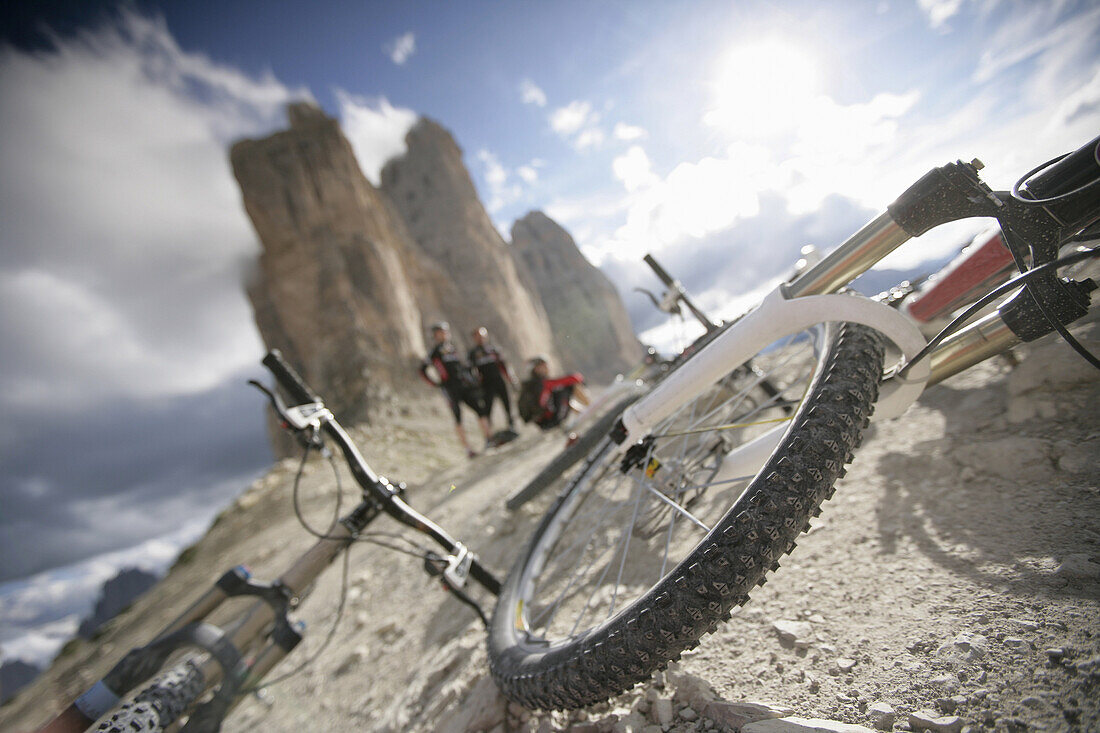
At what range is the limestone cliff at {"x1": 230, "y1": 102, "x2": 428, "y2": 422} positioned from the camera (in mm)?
17609

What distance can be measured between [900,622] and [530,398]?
17.6 ft

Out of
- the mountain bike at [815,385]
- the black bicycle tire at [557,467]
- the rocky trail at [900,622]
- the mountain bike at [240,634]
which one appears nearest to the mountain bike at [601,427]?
the black bicycle tire at [557,467]

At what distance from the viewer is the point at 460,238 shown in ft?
105

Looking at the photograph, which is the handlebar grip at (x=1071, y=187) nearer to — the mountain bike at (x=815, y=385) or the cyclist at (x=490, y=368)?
the mountain bike at (x=815, y=385)

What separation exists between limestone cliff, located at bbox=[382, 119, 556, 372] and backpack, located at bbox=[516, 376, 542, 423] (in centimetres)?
2133

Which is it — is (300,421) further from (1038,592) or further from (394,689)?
(1038,592)

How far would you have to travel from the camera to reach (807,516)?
107 cm

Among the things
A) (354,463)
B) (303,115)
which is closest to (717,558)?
(354,463)

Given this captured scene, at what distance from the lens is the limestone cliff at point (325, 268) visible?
17609 millimetres

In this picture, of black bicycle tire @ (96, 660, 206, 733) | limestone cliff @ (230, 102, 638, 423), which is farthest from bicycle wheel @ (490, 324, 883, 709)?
limestone cliff @ (230, 102, 638, 423)

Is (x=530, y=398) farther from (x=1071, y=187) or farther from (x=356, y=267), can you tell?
(x=356, y=267)

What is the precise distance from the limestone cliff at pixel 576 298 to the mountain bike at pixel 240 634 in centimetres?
4548

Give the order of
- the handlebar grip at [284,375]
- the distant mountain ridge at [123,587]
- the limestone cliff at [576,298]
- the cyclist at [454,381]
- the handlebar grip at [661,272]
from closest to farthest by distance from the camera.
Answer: the handlebar grip at [284,375] < the handlebar grip at [661,272] < the cyclist at [454,381] < the limestone cliff at [576,298] < the distant mountain ridge at [123,587]

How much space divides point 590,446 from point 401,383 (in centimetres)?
1500
